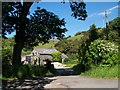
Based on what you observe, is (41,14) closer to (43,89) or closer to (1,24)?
(1,24)

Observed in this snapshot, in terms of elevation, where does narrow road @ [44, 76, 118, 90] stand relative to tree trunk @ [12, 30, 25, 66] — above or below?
below

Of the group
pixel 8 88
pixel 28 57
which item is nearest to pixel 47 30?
→ pixel 8 88

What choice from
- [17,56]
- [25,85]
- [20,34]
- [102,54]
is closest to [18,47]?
[17,56]

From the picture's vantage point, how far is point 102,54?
74.4 ft

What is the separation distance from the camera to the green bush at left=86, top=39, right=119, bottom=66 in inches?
877

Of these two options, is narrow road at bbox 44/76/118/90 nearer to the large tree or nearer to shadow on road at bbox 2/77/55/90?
shadow on road at bbox 2/77/55/90

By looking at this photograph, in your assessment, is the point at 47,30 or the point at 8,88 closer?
the point at 8,88

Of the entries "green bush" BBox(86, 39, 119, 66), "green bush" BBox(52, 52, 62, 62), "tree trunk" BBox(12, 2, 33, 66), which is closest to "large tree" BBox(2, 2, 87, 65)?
"tree trunk" BBox(12, 2, 33, 66)

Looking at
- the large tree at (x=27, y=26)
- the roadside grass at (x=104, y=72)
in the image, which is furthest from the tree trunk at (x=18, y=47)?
the roadside grass at (x=104, y=72)

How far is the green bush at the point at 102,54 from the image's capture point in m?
22.3

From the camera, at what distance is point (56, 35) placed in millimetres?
25672

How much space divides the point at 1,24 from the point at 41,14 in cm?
419

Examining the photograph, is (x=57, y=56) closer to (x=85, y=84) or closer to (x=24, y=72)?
(x=24, y=72)

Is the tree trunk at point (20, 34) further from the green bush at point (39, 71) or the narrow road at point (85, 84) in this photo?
the narrow road at point (85, 84)
